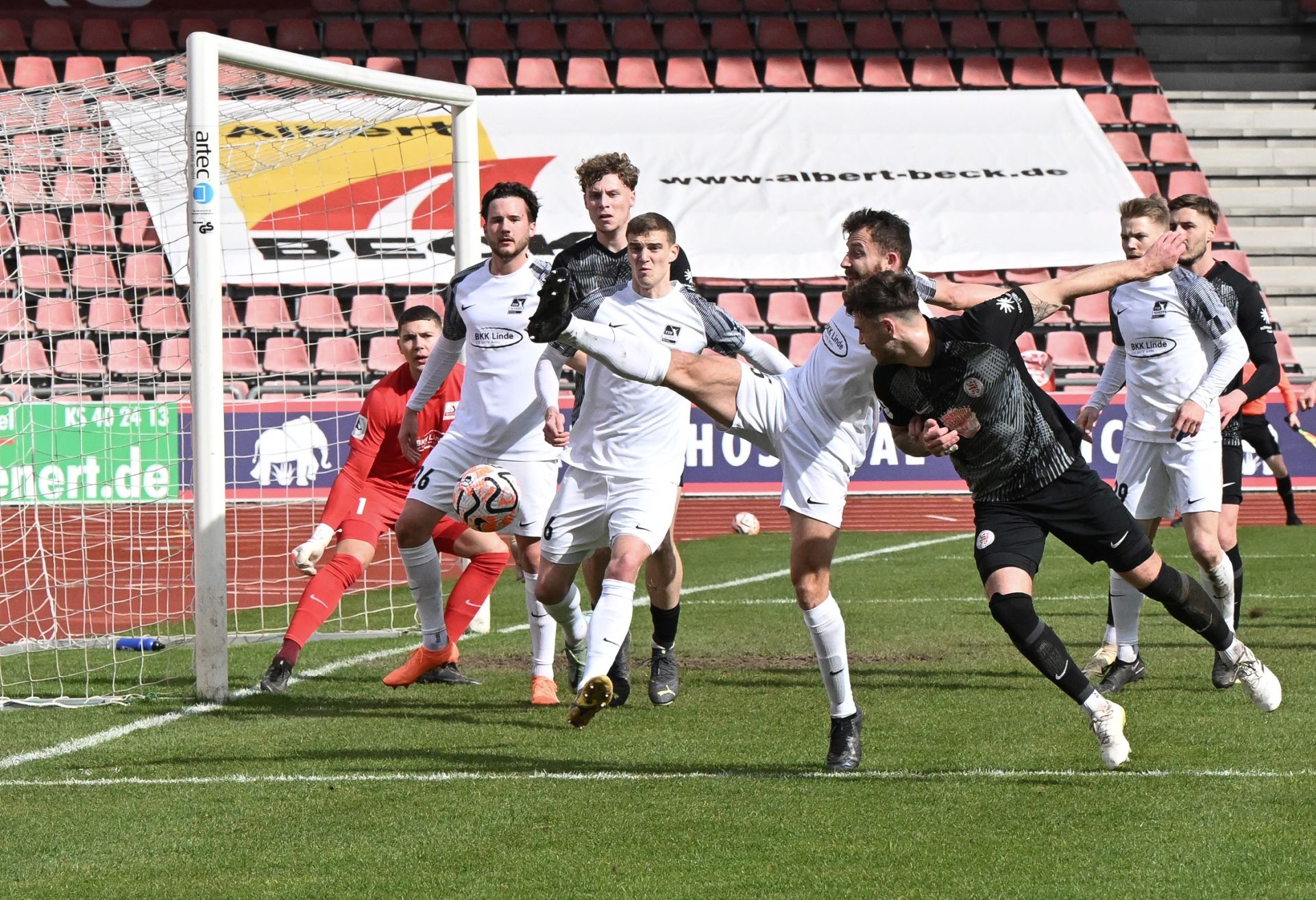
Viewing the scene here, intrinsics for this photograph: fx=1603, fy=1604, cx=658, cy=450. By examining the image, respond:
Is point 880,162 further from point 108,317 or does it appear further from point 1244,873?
point 1244,873

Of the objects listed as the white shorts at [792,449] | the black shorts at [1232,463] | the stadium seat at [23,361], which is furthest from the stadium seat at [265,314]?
the white shorts at [792,449]

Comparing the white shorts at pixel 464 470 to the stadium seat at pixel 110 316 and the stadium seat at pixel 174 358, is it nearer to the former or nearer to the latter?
the stadium seat at pixel 110 316

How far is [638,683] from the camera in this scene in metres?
8.17

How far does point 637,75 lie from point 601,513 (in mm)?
17562

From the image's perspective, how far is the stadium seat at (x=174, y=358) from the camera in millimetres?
12891

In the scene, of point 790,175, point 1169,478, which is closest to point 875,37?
point 790,175

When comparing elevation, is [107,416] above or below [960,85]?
→ below

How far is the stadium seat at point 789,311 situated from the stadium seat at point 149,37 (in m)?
9.80

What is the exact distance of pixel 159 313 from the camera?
12.8 meters

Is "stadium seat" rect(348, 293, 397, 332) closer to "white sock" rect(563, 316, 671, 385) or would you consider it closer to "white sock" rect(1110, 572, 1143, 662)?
"white sock" rect(1110, 572, 1143, 662)

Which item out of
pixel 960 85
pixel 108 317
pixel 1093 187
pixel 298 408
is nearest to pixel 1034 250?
pixel 1093 187

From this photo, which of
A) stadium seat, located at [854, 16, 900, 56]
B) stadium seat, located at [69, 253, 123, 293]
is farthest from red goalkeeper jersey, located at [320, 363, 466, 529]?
stadium seat, located at [854, 16, 900, 56]

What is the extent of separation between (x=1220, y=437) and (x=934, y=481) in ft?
31.9

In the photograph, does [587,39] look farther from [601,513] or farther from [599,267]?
[601,513]
